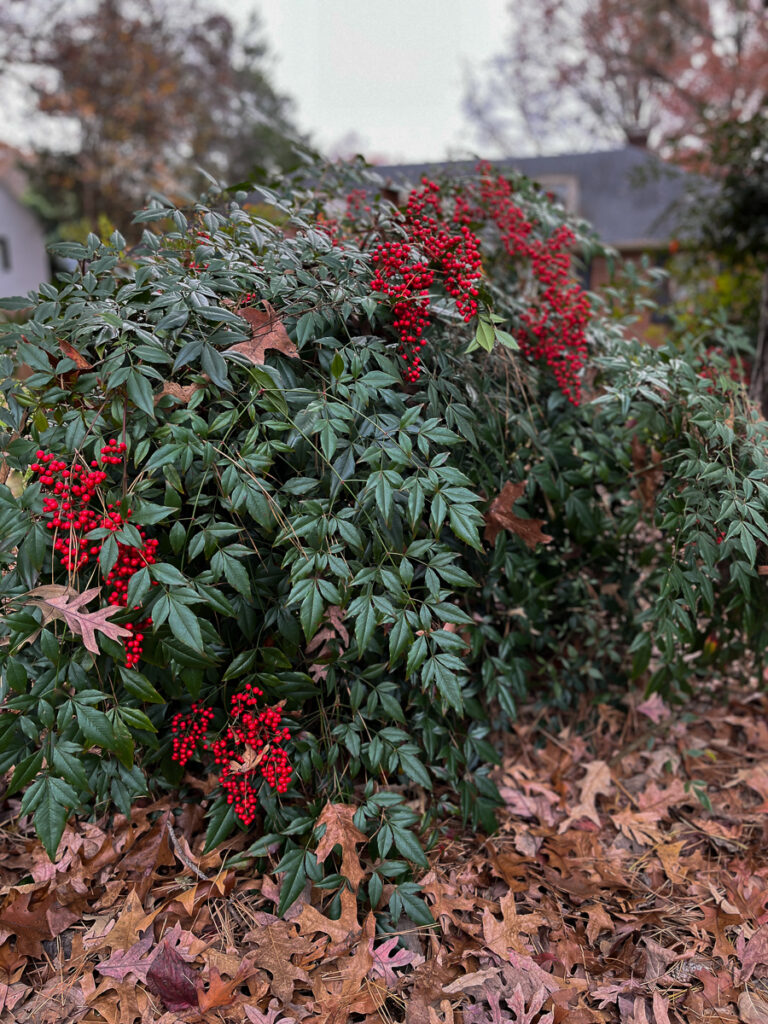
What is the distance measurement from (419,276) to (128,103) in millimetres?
14675

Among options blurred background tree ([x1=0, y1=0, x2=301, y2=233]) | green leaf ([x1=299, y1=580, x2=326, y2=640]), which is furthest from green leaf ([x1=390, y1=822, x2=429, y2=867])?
blurred background tree ([x1=0, y1=0, x2=301, y2=233])

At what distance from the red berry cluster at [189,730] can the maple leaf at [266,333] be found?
0.84 meters

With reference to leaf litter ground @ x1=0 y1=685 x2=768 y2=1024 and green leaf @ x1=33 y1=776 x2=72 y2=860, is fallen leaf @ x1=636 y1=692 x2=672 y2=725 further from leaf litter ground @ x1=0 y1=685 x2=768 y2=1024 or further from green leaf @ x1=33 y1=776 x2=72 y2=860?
green leaf @ x1=33 y1=776 x2=72 y2=860

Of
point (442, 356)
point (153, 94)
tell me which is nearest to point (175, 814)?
point (442, 356)

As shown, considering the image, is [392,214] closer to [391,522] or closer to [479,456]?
[479,456]

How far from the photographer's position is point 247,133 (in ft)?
59.9

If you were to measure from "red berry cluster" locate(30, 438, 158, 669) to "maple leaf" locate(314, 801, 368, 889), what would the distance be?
2.06 feet

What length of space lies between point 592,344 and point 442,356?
2.49 ft

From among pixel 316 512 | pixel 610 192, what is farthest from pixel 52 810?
pixel 610 192

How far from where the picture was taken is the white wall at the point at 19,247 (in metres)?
16.8

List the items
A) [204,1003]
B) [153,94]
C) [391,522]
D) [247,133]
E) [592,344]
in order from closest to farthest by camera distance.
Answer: [204,1003] → [391,522] → [592,344] → [153,94] → [247,133]

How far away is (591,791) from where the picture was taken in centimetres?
216

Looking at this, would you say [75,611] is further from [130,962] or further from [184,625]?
[130,962]

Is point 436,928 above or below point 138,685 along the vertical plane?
below
